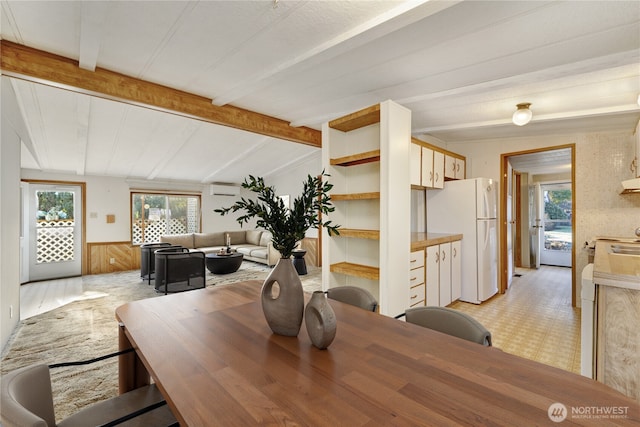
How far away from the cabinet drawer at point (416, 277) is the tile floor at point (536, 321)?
857mm

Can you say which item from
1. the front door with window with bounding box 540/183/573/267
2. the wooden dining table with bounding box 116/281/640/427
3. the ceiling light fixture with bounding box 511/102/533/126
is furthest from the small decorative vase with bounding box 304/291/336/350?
the front door with window with bounding box 540/183/573/267

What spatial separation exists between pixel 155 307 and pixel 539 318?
13.0 ft

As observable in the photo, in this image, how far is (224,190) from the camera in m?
7.95

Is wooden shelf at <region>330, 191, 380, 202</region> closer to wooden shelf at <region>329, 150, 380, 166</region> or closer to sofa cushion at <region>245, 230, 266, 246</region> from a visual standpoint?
wooden shelf at <region>329, 150, 380, 166</region>

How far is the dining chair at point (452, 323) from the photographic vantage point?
1.23m

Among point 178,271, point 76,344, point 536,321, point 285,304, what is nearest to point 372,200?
point 285,304

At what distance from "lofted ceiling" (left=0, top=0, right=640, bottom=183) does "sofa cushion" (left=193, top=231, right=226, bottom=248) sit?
3645 millimetres

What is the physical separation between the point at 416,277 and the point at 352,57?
2223mm

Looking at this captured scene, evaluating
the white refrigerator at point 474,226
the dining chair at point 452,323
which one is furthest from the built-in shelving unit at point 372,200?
the white refrigerator at point 474,226

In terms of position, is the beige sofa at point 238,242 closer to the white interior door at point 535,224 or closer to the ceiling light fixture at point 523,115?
the ceiling light fixture at point 523,115

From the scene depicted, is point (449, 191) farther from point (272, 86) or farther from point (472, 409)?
point (472, 409)

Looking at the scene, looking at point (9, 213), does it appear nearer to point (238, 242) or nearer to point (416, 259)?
point (416, 259)

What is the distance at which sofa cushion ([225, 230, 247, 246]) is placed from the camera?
26.4 ft

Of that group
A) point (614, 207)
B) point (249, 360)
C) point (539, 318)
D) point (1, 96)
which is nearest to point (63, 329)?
point (1, 96)
